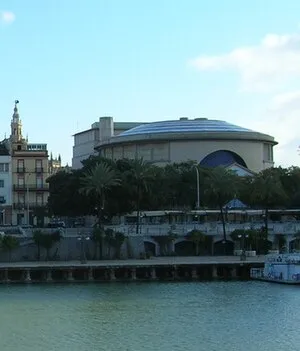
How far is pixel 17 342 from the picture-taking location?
5797 cm

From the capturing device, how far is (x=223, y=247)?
11675 cm

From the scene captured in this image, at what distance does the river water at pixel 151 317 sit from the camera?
57.0 meters

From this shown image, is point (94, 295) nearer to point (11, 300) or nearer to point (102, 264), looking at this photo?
point (11, 300)

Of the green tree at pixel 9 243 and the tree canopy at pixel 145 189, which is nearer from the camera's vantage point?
the green tree at pixel 9 243

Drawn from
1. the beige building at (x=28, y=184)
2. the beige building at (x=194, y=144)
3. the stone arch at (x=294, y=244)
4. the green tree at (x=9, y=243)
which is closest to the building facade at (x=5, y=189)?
the beige building at (x=28, y=184)

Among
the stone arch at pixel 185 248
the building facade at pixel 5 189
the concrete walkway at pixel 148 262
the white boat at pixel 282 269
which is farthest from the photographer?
the building facade at pixel 5 189

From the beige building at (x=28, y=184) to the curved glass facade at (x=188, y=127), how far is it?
34.9m

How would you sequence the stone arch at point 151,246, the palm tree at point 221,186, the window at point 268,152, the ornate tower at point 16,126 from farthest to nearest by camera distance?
the window at point 268,152
the ornate tower at point 16,126
the palm tree at point 221,186
the stone arch at point 151,246

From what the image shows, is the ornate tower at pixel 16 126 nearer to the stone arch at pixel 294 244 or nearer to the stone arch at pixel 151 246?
the stone arch at pixel 151 246

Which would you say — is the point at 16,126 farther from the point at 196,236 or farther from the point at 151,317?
the point at 151,317

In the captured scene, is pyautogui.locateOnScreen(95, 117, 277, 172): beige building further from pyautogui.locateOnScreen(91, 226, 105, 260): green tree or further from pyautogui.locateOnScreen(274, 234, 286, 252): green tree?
pyautogui.locateOnScreen(91, 226, 105, 260): green tree

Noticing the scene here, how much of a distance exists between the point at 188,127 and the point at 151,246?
74.5 m

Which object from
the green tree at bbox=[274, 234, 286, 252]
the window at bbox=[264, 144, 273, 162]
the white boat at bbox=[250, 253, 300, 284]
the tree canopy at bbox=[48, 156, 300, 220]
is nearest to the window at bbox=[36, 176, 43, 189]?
the tree canopy at bbox=[48, 156, 300, 220]

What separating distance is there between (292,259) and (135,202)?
35439 millimetres
